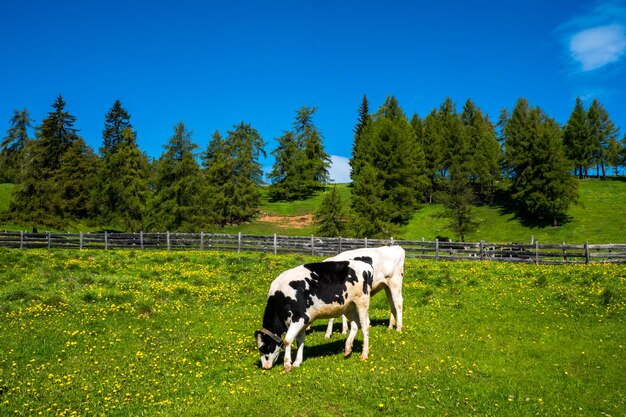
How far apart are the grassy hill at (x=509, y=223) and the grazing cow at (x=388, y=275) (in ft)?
115

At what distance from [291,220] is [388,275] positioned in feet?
177

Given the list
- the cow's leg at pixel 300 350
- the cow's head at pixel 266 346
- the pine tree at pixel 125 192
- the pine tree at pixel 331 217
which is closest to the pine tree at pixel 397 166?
the pine tree at pixel 331 217

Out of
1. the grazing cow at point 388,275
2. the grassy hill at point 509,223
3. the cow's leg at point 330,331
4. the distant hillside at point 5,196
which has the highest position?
the distant hillside at point 5,196


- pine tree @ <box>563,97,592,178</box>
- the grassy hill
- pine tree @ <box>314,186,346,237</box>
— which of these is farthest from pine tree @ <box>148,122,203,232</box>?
pine tree @ <box>563,97,592,178</box>

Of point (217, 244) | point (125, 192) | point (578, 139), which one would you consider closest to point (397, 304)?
point (217, 244)

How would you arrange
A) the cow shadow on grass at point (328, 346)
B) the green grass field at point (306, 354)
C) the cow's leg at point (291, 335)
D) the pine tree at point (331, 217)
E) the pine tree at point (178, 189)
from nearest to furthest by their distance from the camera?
the green grass field at point (306, 354)
the cow's leg at point (291, 335)
the cow shadow on grass at point (328, 346)
the pine tree at point (178, 189)
the pine tree at point (331, 217)

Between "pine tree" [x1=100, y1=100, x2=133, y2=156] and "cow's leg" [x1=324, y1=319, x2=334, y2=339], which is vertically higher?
"pine tree" [x1=100, y1=100, x2=133, y2=156]

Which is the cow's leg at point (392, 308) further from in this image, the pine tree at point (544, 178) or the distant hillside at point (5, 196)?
the distant hillside at point (5, 196)

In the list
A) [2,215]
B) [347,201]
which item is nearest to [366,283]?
[2,215]

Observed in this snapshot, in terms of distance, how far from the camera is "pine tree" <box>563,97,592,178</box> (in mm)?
71812

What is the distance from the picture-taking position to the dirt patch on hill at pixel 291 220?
206 ft

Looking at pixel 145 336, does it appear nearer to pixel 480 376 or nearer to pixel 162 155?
pixel 480 376

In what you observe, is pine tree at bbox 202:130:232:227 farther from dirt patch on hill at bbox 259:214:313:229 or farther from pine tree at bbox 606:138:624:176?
pine tree at bbox 606:138:624:176

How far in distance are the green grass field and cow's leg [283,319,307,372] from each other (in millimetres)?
288
